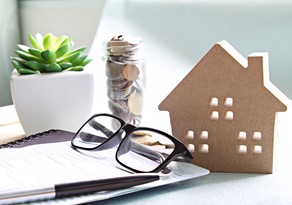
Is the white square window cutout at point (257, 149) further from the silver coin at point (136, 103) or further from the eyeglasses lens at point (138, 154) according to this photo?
the silver coin at point (136, 103)

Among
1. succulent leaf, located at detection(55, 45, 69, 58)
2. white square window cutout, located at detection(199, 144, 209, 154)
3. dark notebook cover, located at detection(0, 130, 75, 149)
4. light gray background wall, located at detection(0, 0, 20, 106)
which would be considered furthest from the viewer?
light gray background wall, located at detection(0, 0, 20, 106)

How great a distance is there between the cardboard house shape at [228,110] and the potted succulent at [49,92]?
22 centimetres

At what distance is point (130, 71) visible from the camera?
87 centimetres

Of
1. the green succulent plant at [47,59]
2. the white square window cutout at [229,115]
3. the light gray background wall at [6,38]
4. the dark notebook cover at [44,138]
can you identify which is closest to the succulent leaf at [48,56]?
the green succulent plant at [47,59]

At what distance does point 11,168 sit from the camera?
68 cm

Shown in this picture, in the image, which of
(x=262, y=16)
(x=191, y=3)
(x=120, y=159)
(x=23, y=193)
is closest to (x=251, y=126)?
(x=120, y=159)

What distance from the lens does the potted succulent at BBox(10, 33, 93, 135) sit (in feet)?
2.91

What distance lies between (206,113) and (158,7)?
72 cm

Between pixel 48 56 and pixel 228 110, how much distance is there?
1.16 feet

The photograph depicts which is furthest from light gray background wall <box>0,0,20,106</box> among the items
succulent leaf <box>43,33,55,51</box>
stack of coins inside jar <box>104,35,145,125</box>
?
stack of coins inside jar <box>104,35,145,125</box>

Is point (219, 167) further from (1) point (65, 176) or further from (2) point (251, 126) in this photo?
(1) point (65, 176)

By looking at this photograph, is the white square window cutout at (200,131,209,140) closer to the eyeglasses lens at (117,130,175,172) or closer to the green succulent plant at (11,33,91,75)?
the eyeglasses lens at (117,130,175,172)

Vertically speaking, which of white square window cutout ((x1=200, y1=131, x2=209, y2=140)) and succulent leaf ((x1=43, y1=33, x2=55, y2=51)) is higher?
succulent leaf ((x1=43, y1=33, x2=55, y2=51))

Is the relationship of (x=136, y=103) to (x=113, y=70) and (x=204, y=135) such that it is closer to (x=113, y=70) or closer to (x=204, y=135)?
(x=113, y=70)
